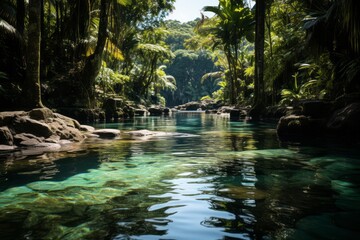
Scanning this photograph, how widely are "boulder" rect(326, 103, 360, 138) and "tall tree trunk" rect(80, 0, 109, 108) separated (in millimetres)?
11180

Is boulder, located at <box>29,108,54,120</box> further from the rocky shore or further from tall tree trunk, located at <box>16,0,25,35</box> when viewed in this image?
tall tree trunk, located at <box>16,0,25,35</box>

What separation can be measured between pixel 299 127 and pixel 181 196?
7279mm

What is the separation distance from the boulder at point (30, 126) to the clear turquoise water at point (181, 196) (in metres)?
1.78

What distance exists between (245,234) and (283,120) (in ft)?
27.5

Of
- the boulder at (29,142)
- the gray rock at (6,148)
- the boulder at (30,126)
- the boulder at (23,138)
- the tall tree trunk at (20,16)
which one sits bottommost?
the gray rock at (6,148)

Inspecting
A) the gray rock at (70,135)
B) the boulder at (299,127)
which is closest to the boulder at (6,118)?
the gray rock at (70,135)

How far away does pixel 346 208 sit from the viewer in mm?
3221

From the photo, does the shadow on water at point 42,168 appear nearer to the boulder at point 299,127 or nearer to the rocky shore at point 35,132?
the rocky shore at point 35,132

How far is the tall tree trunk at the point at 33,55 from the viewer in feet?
30.7

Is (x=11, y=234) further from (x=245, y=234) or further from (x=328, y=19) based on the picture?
(x=328, y=19)

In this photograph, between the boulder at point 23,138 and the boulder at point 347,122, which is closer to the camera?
the boulder at point 23,138

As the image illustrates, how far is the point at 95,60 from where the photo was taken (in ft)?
52.2

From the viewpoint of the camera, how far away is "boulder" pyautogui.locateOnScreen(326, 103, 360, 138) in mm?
8265

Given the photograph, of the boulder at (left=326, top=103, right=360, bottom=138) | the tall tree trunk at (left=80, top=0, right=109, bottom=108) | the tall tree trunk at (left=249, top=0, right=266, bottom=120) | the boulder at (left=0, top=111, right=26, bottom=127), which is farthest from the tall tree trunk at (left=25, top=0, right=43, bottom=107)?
the tall tree trunk at (left=249, top=0, right=266, bottom=120)
